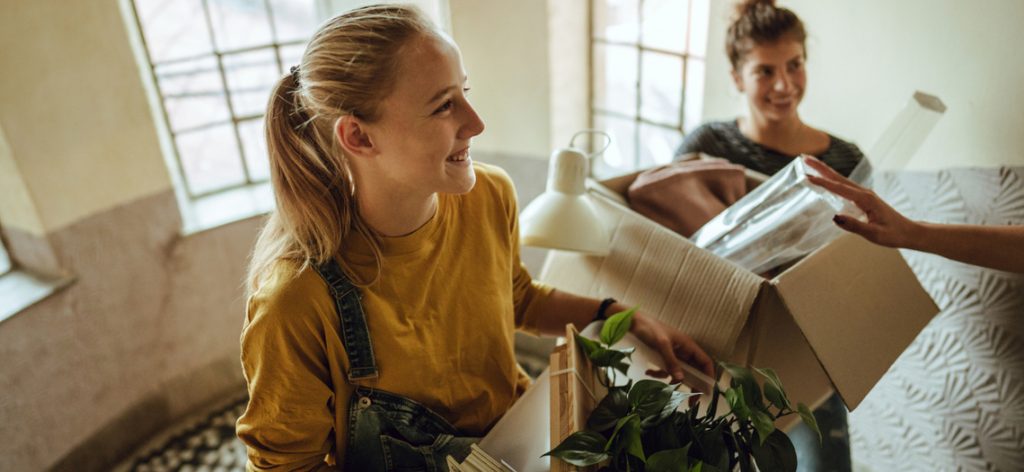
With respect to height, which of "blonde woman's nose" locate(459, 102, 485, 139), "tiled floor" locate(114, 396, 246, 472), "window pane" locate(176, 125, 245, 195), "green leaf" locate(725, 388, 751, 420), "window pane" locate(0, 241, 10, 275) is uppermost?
"blonde woman's nose" locate(459, 102, 485, 139)

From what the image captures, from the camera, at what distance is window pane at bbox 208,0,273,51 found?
2691mm

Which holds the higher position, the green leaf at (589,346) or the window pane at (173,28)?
the window pane at (173,28)

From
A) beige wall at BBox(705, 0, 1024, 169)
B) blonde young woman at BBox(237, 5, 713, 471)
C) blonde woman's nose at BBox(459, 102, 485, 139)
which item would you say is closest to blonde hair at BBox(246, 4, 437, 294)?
blonde young woman at BBox(237, 5, 713, 471)

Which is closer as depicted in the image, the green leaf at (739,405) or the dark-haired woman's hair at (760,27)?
the green leaf at (739,405)

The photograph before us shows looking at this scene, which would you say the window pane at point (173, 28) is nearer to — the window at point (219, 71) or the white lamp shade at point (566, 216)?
the window at point (219, 71)

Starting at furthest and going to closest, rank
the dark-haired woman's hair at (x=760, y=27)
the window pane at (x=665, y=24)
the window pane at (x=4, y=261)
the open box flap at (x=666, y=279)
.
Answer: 1. the window pane at (x=665, y=24)
2. the window pane at (x=4, y=261)
3. the dark-haired woman's hair at (x=760, y=27)
4. the open box flap at (x=666, y=279)

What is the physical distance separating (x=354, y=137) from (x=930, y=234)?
0.99 meters

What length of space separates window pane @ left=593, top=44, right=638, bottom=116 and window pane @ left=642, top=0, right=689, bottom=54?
9 centimetres

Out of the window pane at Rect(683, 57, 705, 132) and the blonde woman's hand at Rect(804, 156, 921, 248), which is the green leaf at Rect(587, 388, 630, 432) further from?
the window pane at Rect(683, 57, 705, 132)

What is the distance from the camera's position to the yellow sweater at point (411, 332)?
115cm

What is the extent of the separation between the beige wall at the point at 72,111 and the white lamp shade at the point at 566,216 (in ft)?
5.44

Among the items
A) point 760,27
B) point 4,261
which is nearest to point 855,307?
point 760,27

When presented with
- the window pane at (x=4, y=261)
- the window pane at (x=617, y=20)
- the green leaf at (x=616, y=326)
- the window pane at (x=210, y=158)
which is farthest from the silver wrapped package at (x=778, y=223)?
the window pane at (x=4, y=261)

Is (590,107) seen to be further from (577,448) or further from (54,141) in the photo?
(577,448)
